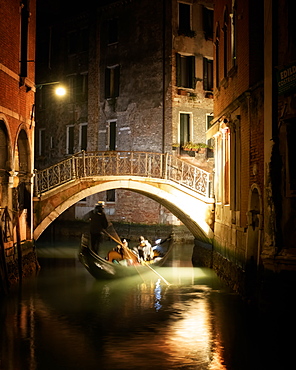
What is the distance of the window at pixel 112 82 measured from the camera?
843 inches

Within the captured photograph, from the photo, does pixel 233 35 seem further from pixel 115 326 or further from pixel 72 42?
pixel 72 42

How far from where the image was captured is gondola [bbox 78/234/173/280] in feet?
39.2

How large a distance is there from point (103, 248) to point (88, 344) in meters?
12.7

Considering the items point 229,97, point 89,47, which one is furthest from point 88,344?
point 89,47

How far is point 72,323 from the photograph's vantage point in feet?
28.1

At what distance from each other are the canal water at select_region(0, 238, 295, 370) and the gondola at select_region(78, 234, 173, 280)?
209 mm

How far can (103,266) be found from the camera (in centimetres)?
1224

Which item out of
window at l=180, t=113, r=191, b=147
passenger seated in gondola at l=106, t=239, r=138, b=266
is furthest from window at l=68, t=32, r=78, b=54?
passenger seated in gondola at l=106, t=239, r=138, b=266

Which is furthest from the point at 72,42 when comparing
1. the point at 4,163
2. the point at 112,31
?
the point at 4,163

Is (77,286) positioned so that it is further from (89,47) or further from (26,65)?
(89,47)

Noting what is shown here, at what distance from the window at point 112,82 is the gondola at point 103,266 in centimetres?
988

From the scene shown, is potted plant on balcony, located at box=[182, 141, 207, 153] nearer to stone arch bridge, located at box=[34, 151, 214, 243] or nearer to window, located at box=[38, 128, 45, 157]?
stone arch bridge, located at box=[34, 151, 214, 243]

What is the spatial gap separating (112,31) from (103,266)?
12704mm

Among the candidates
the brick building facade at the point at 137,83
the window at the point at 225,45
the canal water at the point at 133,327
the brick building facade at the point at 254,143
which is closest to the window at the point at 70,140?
the brick building facade at the point at 137,83
